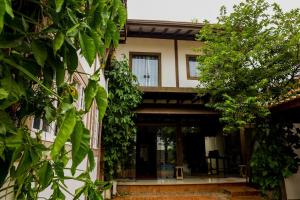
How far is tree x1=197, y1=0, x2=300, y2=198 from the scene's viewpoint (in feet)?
19.8

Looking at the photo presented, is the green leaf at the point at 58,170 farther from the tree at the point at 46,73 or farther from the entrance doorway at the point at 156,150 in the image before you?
the entrance doorway at the point at 156,150

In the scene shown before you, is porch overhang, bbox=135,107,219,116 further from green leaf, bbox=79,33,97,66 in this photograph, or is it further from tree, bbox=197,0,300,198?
green leaf, bbox=79,33,97,66

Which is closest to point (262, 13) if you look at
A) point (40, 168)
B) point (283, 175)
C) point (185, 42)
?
point (185, 42)

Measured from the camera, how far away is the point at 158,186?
25.5 ft

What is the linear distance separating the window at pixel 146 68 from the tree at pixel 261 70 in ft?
9.92

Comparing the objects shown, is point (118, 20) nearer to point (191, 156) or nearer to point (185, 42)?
point (185, 42)

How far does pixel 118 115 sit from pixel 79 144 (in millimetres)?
6585

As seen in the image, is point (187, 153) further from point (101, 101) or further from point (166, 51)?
point (101, 101)

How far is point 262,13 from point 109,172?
6547mm

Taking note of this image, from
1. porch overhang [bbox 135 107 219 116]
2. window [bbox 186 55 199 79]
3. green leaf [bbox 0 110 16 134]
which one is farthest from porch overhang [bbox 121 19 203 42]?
green leaf [bbox 0 110 16 134]

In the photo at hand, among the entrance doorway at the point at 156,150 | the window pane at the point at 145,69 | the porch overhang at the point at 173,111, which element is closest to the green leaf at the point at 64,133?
the porch overhang at the point at 173,111

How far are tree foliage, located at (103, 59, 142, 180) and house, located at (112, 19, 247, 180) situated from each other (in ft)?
2.55

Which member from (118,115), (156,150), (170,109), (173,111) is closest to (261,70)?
(173,111)

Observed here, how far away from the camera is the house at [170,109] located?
897 cm
